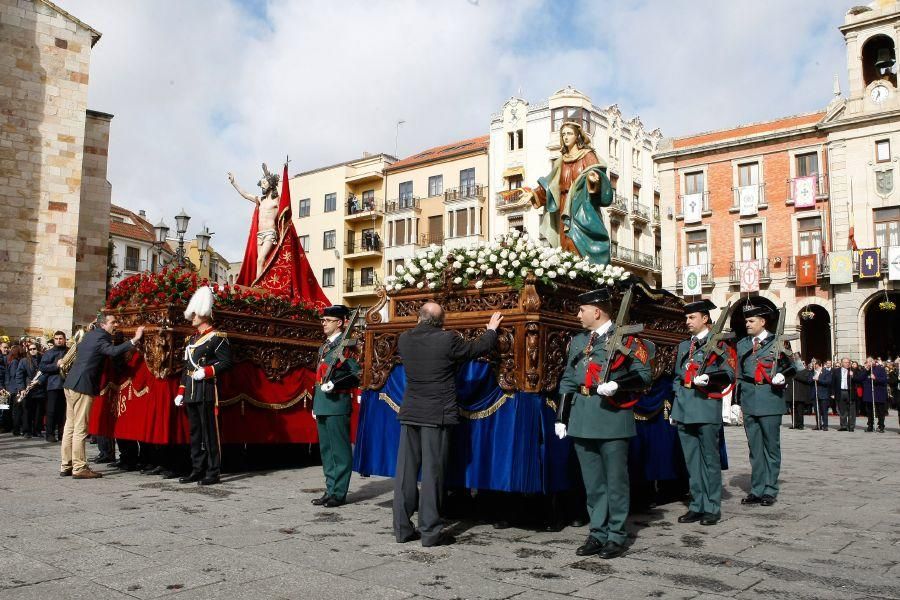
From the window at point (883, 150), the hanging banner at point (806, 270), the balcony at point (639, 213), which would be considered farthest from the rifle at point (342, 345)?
the balcony at point (639, 213)

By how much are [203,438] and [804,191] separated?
34.4 metres

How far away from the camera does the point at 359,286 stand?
54844 mm

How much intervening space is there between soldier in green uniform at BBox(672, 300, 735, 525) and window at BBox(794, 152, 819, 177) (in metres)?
33.4

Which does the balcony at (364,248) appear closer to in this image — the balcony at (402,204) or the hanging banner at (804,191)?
the balcony at (402,204)

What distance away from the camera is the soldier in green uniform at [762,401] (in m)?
8.09

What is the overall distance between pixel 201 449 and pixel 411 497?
3976mm

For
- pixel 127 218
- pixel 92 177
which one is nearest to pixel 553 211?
pixel 92 177

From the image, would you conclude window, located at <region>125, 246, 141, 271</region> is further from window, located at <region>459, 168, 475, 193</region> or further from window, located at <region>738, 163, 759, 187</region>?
window, located at <region>738, 163, 759, 187</region>

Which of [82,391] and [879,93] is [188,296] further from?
[879,93]

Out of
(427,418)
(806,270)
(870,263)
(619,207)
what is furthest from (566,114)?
(427,418)

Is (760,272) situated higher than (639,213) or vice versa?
(639,213)

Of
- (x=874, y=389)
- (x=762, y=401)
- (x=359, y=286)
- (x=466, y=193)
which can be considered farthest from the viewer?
(x=359, y=286)

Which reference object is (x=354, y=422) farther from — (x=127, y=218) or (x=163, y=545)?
(x=127, y=218)

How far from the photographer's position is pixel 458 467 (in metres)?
6.72
